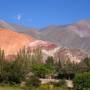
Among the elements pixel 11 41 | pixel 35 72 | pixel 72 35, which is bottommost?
pixel 35 72

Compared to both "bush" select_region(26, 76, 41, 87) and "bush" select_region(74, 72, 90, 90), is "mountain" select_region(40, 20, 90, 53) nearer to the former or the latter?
"bush" select_region(26, 76, 41, 87)

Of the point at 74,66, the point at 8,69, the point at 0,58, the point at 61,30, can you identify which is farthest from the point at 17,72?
the point at 61,30

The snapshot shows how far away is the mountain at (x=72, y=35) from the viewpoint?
347ft

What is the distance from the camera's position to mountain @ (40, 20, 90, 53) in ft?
347

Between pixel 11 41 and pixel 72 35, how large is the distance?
5189 cm

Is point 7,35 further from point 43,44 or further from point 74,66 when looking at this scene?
point 74,66

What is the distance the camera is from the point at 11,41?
68.3m

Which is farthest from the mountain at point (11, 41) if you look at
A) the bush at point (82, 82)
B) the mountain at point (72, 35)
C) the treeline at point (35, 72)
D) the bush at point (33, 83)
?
the bush at point (82, 82)

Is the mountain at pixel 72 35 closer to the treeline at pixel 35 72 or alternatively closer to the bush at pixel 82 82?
the treeline at pixel 35 72

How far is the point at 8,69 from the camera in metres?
38.7

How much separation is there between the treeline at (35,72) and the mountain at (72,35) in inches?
2093

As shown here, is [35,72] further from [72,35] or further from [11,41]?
[72,35]

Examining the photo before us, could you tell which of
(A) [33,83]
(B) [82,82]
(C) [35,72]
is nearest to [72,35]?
(C) [35,72]

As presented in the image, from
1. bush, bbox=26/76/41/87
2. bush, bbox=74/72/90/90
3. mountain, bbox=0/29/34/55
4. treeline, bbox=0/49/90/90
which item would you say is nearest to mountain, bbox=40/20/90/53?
mountain, bbox=0/29/34/55
